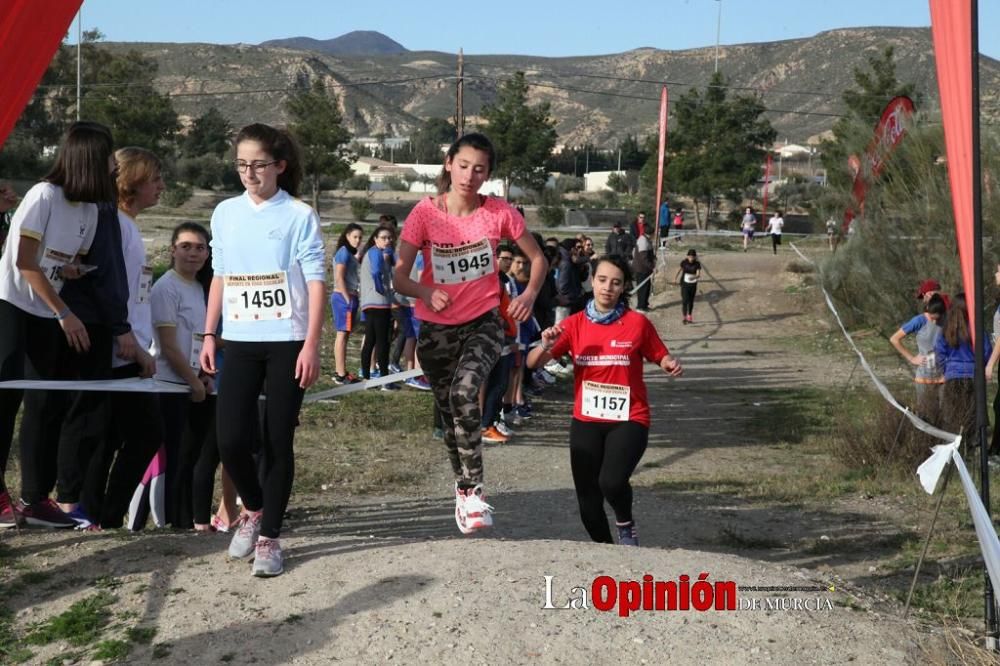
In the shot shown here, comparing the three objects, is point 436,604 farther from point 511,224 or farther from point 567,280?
point 567,280

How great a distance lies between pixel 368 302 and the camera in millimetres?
14828

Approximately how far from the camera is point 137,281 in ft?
22.1

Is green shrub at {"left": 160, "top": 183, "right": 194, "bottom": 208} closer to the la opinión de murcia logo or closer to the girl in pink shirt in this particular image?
the girl in pink shirt

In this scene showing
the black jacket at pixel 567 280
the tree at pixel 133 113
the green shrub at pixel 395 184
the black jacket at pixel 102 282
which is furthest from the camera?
the green shrub at pixel 395 184

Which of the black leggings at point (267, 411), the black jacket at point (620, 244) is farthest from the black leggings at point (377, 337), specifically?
the black jacket at point (620, 244)

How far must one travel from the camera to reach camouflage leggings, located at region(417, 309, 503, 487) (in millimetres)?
6391

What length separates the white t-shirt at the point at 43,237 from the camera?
235 inches

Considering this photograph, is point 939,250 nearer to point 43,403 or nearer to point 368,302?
point 368,302

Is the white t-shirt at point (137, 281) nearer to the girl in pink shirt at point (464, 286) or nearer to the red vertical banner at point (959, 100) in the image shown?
the girl in pink shirt at point (464, 286)

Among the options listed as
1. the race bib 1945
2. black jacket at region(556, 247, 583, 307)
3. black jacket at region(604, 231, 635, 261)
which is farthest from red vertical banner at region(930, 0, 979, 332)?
black jacket at region(604, 231, 635, 261)

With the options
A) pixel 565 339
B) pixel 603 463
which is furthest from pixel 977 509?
pixel 565 339

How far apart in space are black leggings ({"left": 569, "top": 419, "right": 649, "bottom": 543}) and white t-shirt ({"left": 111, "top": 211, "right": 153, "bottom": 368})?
2269 mm

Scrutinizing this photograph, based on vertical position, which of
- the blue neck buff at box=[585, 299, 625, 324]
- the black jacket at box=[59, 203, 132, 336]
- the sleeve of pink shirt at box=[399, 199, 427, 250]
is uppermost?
the sleeve of pink shirt at box=[399, 199, 427, 250]

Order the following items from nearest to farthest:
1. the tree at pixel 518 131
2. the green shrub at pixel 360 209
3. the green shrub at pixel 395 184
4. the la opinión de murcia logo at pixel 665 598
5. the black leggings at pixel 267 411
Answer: the la opinión de murcia logo at pixel 665 598, the black leggings at pixel 267 411, the green shrub at pixel 360 209, the tree at pixel 518 131, the green shrub at pixel 395 184
